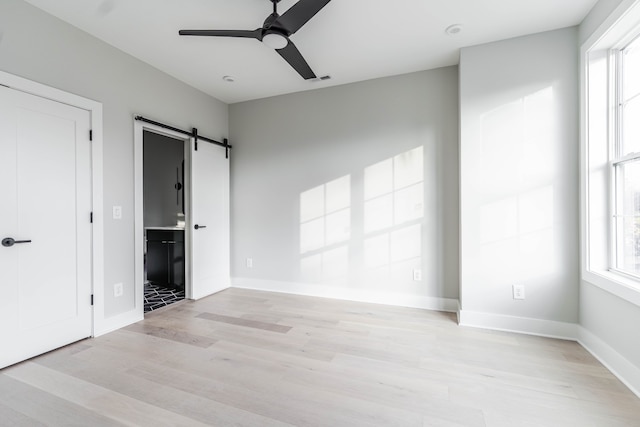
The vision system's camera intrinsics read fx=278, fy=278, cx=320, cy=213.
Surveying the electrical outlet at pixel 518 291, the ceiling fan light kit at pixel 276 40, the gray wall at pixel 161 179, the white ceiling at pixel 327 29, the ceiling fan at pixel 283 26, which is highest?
the white ceiling at pixel 327 29

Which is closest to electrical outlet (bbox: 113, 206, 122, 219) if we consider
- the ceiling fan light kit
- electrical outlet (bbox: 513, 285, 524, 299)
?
the ceiling fan light kit

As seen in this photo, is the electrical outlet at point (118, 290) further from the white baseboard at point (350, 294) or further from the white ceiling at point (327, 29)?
the white ceiling at point (327, 29)

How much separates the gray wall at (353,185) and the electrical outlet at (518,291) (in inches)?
23.8

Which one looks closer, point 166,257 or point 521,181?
point 521,181

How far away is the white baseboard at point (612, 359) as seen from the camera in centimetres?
178

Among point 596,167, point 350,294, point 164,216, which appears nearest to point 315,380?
point 350,294

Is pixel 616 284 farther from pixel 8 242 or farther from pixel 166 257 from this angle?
pixel 166 257

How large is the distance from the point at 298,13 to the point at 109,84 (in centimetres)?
213

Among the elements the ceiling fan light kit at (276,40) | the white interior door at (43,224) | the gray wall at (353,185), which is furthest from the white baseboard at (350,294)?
the ceiling fan light kit at (276,40)

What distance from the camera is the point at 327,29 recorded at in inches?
98.2

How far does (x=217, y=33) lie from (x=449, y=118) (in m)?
2.50

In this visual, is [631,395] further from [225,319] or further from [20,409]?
[20,409]

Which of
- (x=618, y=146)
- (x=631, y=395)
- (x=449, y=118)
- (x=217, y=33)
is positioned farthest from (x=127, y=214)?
(x=618, y=146)

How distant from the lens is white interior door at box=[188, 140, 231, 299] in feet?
11.9
